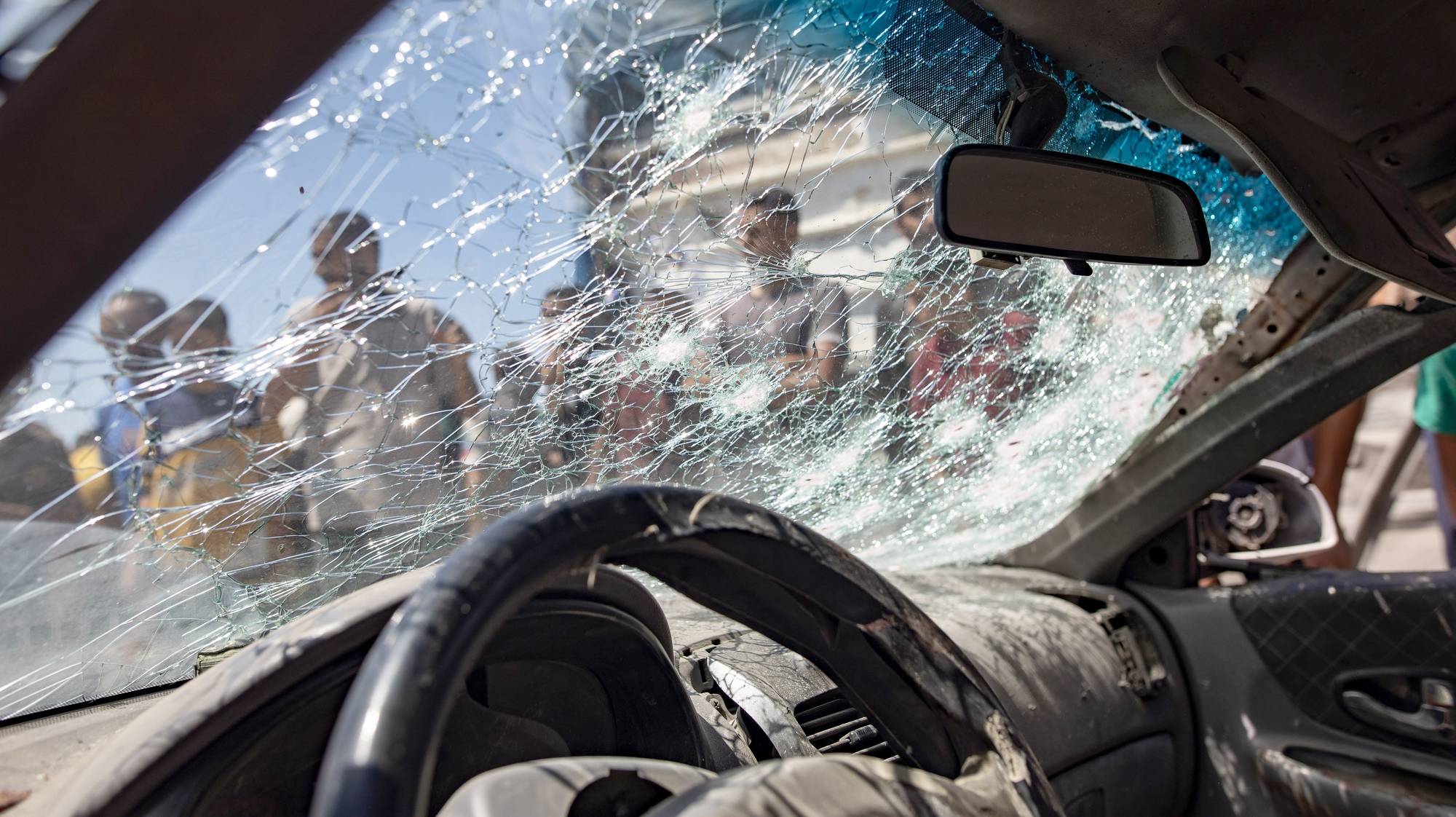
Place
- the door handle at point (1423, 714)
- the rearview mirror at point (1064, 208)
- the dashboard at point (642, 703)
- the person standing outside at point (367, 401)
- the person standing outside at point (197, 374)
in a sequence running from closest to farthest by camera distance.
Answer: the dashboard at point (642, 703), the person standing outside at point (197, 374), the person standing outside at point (367, 401), the rearview mirror at point (1064, 208), the door handle at point (1423, 714)

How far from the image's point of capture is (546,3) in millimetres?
1388

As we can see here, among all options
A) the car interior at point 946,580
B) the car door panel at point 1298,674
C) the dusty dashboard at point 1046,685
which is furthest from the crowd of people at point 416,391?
the car door panel at point 1298,674

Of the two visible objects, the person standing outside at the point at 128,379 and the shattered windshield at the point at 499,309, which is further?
the shattered windshield at the point at 499,309

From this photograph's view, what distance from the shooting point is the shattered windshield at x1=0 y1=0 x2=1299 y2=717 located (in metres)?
1.26

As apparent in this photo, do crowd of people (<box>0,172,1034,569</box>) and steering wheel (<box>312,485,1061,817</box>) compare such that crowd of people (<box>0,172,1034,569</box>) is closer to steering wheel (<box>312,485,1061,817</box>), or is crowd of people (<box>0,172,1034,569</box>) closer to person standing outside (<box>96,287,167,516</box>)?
person standing outside (<box>96,287,167,516</box>)

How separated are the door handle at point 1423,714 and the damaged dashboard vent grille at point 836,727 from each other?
134 cm

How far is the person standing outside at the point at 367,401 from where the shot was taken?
1.39 metres

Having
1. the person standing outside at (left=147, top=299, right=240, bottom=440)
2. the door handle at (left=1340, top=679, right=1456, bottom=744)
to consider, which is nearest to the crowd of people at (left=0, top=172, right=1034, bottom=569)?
the person standing outside at (left=147, top=299, right=240, bottom=440)

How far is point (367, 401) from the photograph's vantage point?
61.0 inches

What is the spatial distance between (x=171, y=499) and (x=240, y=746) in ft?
1.52

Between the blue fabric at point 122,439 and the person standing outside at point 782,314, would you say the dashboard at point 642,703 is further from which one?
the person standing outside at point 782,314

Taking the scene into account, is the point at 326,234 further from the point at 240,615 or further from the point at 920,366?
the point at 920,366

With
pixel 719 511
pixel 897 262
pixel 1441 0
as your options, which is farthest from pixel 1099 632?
pixel 719 511

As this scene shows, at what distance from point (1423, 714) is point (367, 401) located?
2468 mm
